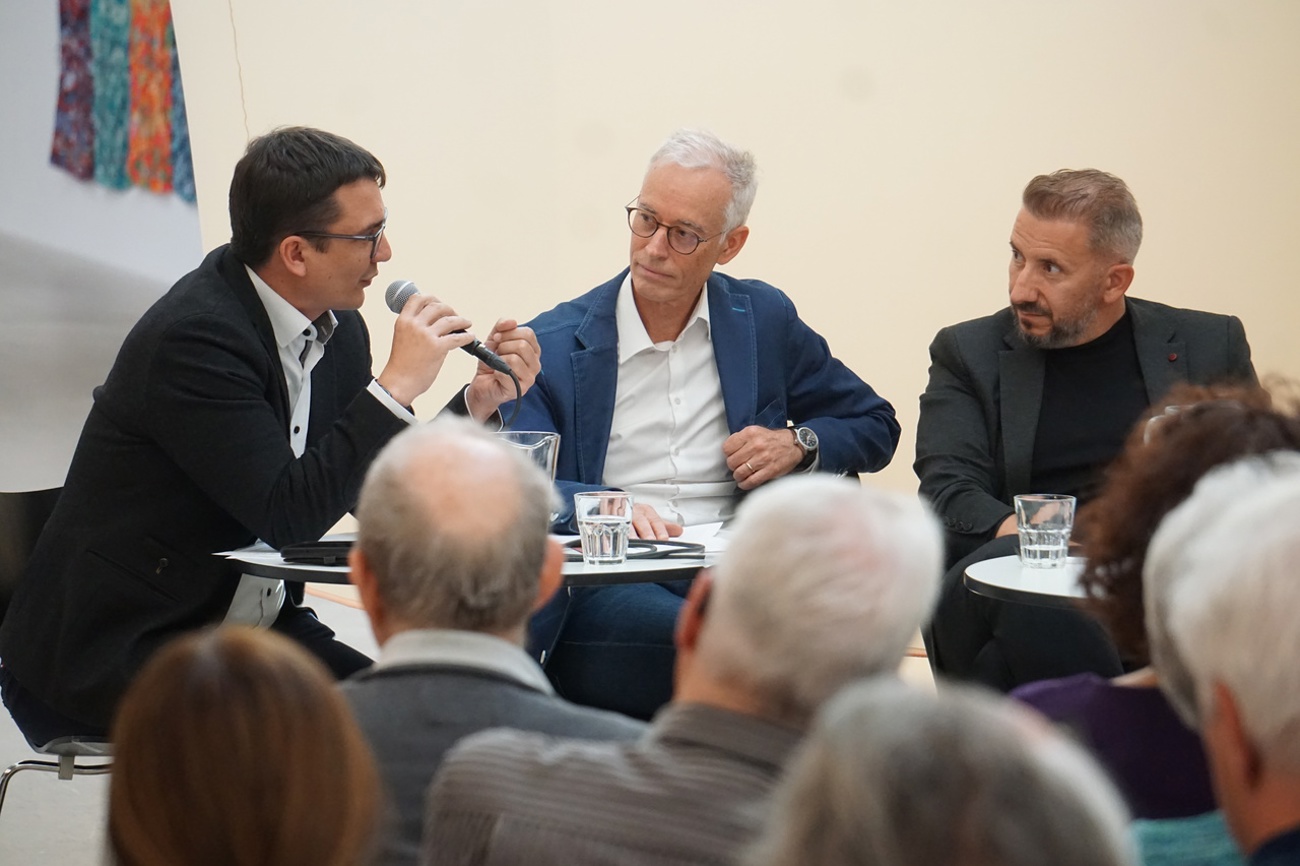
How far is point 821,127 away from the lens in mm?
4723

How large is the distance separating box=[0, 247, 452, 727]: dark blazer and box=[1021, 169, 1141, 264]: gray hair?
1627 millimetres

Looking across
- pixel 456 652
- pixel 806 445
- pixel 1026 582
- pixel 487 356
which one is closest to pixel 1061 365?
pixel 806 445

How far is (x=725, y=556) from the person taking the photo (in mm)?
1065

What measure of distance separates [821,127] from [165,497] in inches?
115

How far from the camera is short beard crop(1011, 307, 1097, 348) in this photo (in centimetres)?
324

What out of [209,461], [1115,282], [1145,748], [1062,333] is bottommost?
[1145,748]

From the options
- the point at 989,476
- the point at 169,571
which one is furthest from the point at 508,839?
the point at 989,476

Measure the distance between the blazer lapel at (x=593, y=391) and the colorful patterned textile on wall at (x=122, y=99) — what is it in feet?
8.06

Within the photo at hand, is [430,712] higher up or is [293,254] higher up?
[293,254]

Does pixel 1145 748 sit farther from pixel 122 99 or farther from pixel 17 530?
pixel 122 99

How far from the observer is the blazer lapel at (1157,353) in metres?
3.22

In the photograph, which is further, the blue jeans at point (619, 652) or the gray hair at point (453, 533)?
the blue jeans at point (619, 652)

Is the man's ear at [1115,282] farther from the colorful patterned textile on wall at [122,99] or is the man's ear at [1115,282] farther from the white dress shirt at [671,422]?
the colorful patterned textile on wall at [122,99]

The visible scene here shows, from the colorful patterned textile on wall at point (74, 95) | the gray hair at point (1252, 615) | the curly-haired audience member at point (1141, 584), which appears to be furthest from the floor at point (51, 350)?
the gray hair at point (1252, 615)
